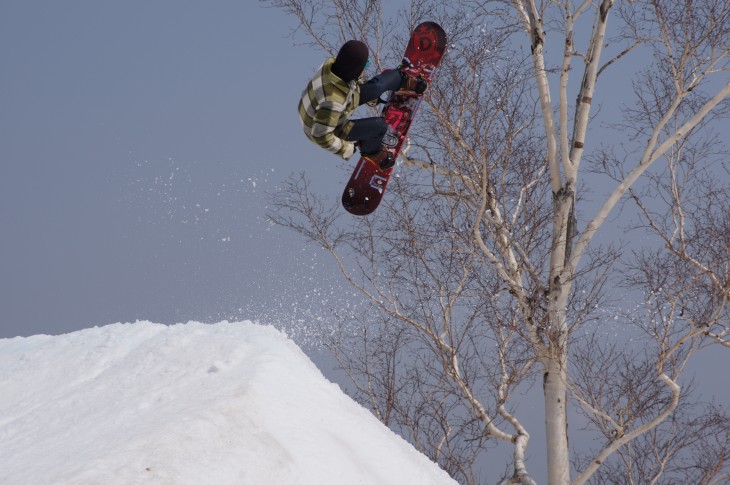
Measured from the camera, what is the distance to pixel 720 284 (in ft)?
28.3

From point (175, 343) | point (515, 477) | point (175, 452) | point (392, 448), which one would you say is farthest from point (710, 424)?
point (175, 452)

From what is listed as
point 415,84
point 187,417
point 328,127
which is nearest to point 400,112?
point 415,84

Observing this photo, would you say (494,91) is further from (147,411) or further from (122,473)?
(122,473)

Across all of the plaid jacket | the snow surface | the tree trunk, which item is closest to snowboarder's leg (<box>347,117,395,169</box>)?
the plaid jacket

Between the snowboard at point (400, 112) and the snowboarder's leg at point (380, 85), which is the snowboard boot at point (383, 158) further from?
the snowboarder's leg at point (380, 85)

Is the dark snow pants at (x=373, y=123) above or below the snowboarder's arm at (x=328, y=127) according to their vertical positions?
above

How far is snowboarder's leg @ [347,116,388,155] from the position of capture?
617cm

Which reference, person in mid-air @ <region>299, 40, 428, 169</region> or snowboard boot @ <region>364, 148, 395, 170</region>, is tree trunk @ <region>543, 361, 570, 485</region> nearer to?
snowboard boot @ <region>364, 148, 395, 170</region>

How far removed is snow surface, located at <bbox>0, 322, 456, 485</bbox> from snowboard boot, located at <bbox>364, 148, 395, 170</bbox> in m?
2.46

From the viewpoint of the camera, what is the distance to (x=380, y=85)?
6254 millimetres

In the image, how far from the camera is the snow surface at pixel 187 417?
3.30 metres

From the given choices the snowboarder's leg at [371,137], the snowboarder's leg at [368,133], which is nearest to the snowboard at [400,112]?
the snowboarder's leg at [371,137]

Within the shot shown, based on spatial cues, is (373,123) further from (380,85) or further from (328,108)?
(328,108)

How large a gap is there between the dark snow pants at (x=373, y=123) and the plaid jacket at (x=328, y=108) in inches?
5.4
